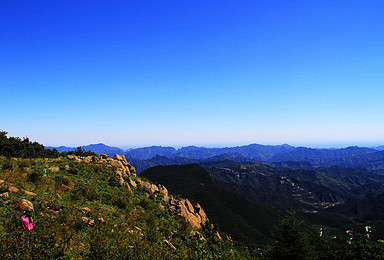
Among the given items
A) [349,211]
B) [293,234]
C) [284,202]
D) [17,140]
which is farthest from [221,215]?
[349,211]

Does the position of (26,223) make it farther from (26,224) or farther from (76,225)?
(76,225)

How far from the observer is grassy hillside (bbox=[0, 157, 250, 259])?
7.32m

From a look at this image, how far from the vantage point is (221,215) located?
62.9 m

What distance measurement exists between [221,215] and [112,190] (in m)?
53.8

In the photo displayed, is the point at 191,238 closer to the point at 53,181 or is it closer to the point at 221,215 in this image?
the point at 53,181

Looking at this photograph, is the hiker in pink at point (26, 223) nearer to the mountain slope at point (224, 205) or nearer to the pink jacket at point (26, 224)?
the pink jacket at point (26, 224)

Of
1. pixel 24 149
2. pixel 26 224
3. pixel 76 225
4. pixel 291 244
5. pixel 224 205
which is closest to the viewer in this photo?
pixel 26 224

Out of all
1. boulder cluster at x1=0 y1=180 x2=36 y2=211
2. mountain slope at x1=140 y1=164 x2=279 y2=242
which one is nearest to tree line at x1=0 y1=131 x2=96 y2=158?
boulder cluster at x1=0 y1=180 x2=36 y2=211

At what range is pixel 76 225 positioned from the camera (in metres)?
9.44

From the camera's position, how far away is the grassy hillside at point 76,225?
7320 millimetres

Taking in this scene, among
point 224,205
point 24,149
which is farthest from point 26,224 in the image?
point 224,205

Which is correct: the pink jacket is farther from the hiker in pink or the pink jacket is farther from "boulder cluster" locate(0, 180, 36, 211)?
"boulder cluster" locate(0, 180, 36, 211)

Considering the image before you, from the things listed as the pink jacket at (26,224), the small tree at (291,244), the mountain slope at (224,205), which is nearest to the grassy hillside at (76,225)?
the pink jacket at (26,224)

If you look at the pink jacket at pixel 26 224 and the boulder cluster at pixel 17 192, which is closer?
the pink jacket at pixel 26 224
